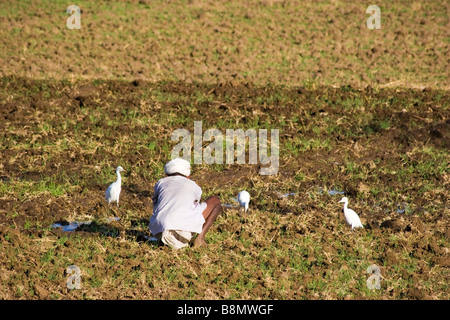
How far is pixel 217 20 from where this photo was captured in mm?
19297

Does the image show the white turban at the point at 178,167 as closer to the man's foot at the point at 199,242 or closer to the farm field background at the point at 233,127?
the man's foot at the point at 199,242

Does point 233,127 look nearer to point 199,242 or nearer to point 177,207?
point 199,242

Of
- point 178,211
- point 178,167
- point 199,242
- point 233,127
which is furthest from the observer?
point 233,127

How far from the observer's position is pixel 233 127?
12094 millimetres

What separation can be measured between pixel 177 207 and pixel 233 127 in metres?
5.20

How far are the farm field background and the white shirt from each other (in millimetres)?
405

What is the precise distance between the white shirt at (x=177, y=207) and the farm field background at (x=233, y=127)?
40cm

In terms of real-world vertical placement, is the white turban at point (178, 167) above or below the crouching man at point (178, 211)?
above

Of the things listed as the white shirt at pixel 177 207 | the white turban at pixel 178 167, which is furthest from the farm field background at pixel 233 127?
the white turban at pixel 178 167

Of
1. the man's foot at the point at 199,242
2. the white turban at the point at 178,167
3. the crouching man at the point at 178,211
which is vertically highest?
the white turban at the point at 178,167

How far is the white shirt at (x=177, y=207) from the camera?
704 cm

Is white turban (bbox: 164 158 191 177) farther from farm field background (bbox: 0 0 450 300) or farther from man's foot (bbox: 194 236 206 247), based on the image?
farm field background (bbox: 0 0 450 300)

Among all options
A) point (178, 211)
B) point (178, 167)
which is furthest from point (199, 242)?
point (178, 167)
